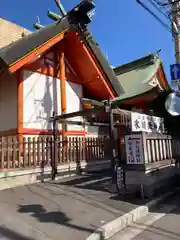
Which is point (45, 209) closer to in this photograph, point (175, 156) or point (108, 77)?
point (175, 156)

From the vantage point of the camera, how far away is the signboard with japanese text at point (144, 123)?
7.21m

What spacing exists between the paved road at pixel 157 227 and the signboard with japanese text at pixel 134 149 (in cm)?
150

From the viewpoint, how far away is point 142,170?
21.8 feet

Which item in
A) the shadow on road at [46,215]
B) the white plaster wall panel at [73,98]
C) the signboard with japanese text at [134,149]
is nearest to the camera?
the shadow on road at [46,215]

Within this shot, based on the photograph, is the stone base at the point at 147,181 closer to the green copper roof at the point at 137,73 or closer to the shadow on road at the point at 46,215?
the shadow on road at the point at 46,215

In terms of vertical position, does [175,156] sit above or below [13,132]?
below

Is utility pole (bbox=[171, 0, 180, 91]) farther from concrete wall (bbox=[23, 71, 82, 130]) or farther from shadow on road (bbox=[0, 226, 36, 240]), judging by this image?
shadow on road (bbox=[0, 226, 36, 240])

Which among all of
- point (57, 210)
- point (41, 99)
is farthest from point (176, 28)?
point (57, 210)

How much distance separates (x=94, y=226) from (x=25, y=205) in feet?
6.68

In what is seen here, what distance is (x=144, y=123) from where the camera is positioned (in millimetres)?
7625

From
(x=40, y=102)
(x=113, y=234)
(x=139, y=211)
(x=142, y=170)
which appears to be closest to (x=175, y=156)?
(x=142, y=170)

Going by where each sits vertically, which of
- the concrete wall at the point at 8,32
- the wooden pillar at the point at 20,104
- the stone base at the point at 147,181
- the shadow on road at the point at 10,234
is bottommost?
the shadow on road at the point at 10,234

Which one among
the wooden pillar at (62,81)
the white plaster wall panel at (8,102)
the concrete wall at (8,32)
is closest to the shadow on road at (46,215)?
the white plaster wall panel at (8,102)

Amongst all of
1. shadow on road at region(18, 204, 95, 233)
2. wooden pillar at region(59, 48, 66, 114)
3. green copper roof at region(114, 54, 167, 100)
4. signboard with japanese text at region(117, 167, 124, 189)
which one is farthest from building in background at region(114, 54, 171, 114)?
shadow on road at region(18, 204, 95, 233)
